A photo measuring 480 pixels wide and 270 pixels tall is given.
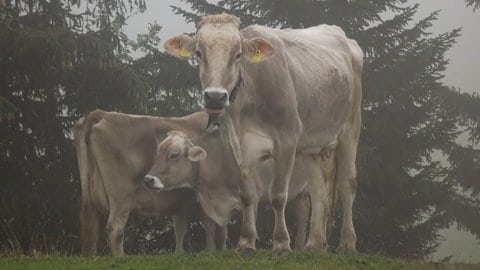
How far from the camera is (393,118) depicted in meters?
15.1

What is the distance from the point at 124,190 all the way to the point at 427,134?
26.3 ft

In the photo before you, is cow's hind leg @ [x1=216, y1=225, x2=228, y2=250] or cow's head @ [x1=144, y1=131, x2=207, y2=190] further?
cow's hind leg @ [x1=216, y1=225, x2=228, y2=250]

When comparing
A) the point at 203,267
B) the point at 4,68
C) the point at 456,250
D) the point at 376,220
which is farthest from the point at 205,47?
the point at 456,250

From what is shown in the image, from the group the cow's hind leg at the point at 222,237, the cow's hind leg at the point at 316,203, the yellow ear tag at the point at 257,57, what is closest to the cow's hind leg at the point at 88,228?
the cow's hind leg at the point at 222,237

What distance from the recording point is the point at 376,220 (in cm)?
1409

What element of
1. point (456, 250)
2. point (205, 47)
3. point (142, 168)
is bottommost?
point (456, 250)

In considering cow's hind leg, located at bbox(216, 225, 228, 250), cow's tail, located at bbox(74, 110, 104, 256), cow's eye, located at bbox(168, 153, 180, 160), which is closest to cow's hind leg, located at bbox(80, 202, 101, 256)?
cow's tail, located at bbox(74, 110, 104, 256)

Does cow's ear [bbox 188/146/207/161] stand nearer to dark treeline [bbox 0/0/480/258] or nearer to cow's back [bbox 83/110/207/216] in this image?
cow's back [bbox 83/110/207/216]

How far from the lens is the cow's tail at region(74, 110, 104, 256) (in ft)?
31.8

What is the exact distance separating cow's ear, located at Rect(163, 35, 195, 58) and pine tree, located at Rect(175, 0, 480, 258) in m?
7.46

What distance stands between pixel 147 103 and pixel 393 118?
6.11 meters

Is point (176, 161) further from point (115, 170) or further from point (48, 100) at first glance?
point (48, 100)

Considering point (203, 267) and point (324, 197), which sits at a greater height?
point (324, 197)

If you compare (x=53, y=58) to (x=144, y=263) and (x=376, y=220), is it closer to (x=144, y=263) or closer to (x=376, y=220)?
(x=144, y=263)
